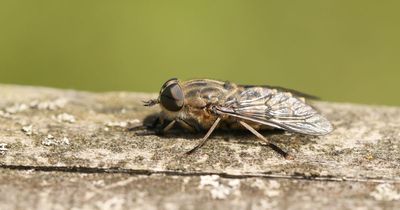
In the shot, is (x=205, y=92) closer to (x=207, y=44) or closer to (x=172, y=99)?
(x=172, y=99)

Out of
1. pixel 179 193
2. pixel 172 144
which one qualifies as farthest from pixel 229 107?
pixel 179 193

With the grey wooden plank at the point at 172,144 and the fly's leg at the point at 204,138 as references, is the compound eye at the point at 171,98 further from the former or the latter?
the fly's leg at the point at 204,138

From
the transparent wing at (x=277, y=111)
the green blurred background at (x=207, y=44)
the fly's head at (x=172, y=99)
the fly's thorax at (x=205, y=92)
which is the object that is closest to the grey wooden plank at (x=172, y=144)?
the transparent wing at (x=277, y=111)

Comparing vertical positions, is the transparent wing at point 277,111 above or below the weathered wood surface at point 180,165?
above

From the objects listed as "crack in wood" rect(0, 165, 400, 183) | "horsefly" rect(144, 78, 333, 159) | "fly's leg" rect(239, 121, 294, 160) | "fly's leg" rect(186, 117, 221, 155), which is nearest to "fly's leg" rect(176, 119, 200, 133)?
"horsefly" rect(144, 78, 333, 159)

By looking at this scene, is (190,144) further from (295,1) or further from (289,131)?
(295,1)

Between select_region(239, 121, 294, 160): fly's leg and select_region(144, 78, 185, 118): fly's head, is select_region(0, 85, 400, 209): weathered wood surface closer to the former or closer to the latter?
select_region(239, 121, 294, 160): fly's leg
